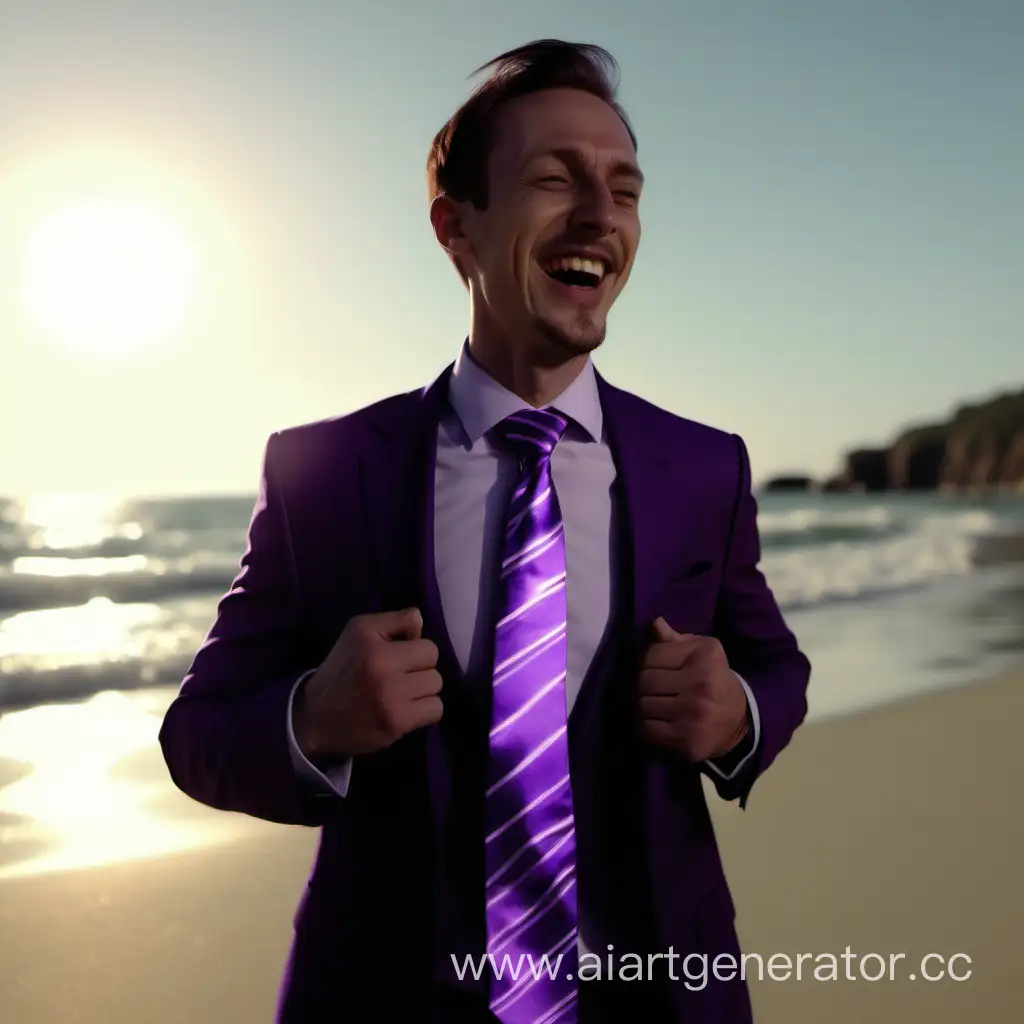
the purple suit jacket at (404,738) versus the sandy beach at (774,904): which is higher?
the purple suit jacket at (404,738)

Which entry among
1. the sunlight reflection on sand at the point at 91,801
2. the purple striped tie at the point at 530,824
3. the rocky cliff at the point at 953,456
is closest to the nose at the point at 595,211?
the purple striped tie at the point at 530,824

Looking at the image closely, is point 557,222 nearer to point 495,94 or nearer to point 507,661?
point 495,94

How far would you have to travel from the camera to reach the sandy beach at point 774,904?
3.62 metres

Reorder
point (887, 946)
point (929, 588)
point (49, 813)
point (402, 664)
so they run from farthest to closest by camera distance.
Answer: point (929, 588)
point (49, 813)
point (887, 946)
point (402, 664)

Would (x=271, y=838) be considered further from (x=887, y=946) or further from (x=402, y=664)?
(x=402, y=664)

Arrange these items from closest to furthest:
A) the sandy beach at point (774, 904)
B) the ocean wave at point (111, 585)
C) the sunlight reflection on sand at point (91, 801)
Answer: the sandy beach at point (774, 904) → the sunlight reflection on sand at point (91, 801) → the ocean wave at point (111, 585)

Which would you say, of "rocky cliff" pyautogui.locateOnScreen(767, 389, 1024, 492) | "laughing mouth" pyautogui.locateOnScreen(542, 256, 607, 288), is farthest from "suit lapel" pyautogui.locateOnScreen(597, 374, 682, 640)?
"rocky cliff" pyautogui.locateOnScreen(767, 389, 1024, 492)

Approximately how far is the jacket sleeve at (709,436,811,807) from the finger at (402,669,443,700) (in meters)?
0.51

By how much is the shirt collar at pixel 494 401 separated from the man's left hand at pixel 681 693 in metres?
0.35

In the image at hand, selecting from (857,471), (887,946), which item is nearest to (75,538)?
(887,946)

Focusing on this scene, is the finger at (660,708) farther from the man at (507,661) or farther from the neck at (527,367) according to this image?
the neck at (527,367)

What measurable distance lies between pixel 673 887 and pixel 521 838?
10.2 inches

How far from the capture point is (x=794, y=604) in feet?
45.7

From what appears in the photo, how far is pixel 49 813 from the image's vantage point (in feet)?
18.2
